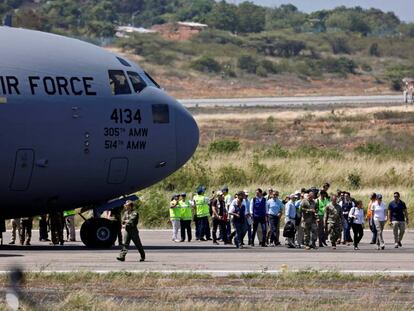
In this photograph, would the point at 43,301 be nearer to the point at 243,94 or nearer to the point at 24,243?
the point at 24,243

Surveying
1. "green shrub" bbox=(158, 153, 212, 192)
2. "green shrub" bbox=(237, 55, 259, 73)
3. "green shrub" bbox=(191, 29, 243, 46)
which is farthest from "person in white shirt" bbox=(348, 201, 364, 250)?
"green shrub" bbox=(191, 29, 243, 46)

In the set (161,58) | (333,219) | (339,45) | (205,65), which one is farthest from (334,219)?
(339,45)

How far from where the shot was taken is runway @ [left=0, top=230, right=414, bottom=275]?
28359mm

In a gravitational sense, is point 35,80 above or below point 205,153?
above

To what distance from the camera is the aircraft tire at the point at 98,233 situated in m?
34.0

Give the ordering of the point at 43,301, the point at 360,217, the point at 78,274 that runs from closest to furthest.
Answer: the point at 43,301
the point at 78,274
the point at 360,217

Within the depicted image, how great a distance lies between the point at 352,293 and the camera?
79.4 ft

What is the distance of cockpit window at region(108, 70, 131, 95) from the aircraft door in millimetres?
3021

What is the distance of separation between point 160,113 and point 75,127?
277 centimetres

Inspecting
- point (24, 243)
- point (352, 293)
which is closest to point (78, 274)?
point (352, 293)

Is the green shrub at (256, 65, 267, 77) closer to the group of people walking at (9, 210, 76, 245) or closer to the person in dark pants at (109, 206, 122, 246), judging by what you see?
the group of people walking at (9, 210, 76, 245)

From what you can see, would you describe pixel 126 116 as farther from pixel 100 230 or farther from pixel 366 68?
pixel 366 68

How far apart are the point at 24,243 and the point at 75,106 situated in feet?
21.0

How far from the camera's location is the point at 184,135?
1342 inches
